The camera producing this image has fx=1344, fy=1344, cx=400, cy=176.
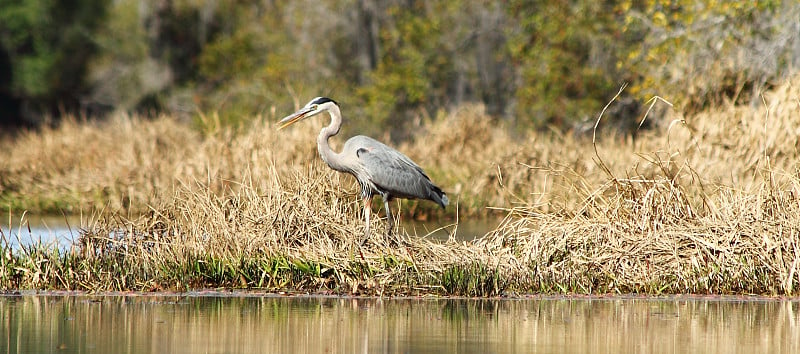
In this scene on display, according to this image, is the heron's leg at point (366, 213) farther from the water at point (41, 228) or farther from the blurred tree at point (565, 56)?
the blurred tree at point (565, 56)

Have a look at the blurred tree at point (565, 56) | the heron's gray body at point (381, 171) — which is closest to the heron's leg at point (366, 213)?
the heron's gray body at point (381, 171)

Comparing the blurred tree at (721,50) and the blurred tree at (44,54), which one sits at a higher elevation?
the blurred tree at (44,54)

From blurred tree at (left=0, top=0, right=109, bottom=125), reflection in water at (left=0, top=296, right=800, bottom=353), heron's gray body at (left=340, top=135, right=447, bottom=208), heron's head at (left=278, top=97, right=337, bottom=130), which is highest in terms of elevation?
blurred tree at (left=0, top=0, right=109, bottom=125)

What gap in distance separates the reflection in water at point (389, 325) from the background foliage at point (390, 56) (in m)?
6.93

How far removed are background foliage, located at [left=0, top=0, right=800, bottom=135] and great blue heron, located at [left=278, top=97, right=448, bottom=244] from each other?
4417 millimetres

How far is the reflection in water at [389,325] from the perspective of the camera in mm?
7656

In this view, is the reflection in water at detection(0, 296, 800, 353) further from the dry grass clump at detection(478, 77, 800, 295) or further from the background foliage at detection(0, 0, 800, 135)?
the background foliage at detection(0, 0, 800, 135)

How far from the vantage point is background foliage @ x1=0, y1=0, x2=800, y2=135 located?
60.7 ft

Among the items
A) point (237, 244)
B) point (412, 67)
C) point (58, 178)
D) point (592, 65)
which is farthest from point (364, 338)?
point (412, 67)

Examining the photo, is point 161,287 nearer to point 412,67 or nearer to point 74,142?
point 74,142

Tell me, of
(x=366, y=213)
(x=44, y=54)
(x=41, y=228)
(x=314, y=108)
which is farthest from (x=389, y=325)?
(x=44, y=54)

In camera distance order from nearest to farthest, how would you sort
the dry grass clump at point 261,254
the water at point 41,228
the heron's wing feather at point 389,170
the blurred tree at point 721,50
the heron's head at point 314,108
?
1. the dry grass clump at point 261,254
2. the heron's wing feather at point 389,170
3. the heron's head at point 314,108
4. the water at point 41,228
5. the blurred tree at point 721,50

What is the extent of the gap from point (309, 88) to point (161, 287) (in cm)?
1853

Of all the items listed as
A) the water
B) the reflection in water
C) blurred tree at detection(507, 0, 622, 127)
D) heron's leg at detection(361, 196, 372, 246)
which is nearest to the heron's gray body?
heron's leg at detection(361, 196, 372, 246)
